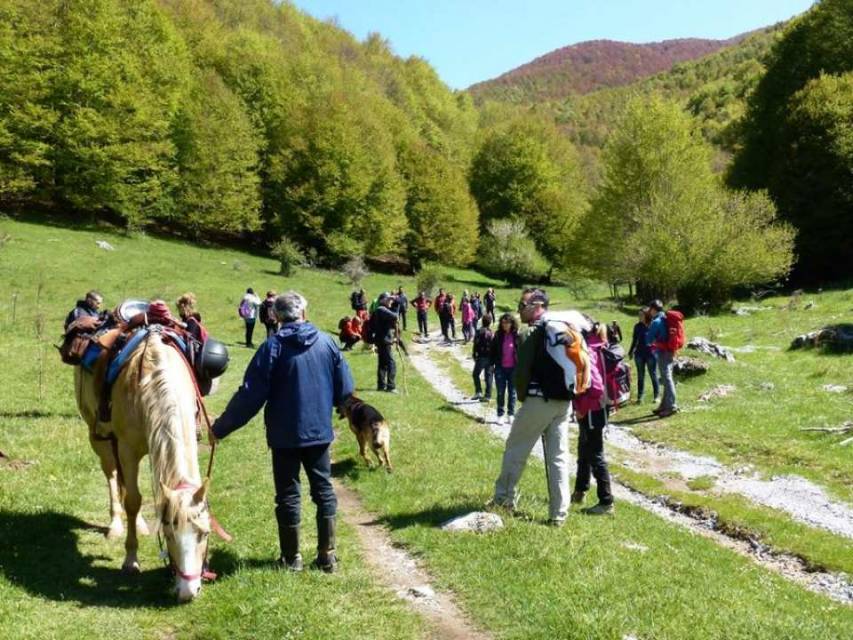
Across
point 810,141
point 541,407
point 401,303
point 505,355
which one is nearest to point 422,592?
point 541,407

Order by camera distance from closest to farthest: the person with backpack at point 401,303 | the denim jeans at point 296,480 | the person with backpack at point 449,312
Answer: the denim jeans at point 296,480 < the person with backpack at point 401,303 < the person with backpack at point 449,312

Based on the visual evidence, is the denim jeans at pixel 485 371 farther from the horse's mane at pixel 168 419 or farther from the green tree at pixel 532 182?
the green tree at pixel 532 182

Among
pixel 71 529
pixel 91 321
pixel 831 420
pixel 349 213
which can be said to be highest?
pixel 349 213

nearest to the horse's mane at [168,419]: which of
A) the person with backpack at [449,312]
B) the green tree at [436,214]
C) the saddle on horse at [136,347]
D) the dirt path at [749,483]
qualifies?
the saddle on horse at [136,347]

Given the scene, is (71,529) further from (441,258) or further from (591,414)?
(441,258)

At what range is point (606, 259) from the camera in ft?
150

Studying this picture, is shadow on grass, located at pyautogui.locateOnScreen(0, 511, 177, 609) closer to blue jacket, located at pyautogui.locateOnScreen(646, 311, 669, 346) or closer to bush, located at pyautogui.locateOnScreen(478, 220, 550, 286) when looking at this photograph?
blue jacket, located at pyautogui.locateOnScreen(646, 311, 669, 346)

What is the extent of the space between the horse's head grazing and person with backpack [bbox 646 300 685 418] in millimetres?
14663

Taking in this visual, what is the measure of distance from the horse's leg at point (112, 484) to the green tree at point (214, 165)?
45734mm

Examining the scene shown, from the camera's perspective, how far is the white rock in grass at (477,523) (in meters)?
7.86

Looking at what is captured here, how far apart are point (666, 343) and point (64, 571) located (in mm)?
15202

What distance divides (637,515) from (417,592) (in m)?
4.71

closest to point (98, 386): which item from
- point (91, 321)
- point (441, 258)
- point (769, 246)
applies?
point (91, 321)

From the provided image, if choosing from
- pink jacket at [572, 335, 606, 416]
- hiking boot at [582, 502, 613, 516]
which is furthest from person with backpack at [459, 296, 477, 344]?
pink jacket at [572, 335, 606, 416]
